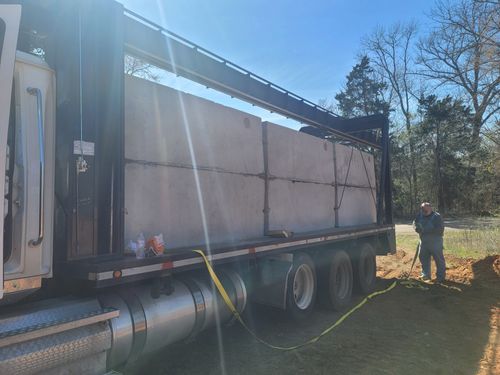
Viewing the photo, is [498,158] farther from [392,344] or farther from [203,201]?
[203,201]

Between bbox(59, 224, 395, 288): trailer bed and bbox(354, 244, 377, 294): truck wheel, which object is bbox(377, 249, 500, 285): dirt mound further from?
Answer: bbox(59, 224, 395, 288): trailer bed

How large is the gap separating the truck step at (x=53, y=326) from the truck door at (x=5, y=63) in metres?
0.26

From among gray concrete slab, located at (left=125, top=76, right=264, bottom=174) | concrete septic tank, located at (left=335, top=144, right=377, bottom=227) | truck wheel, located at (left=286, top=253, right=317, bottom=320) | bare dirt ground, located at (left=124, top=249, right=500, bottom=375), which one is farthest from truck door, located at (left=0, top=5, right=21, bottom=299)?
concrete septic tank, located at (left=335, top=144, right=377, bottom=227)

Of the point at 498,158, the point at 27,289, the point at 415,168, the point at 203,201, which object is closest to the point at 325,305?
the point at 203,201

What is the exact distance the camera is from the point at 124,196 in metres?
3.72

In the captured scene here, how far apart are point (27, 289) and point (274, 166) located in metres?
4.04

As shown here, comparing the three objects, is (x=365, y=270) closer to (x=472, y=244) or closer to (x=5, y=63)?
(x=5, y=63)

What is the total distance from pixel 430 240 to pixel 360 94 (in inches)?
1365

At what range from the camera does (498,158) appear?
17.7m

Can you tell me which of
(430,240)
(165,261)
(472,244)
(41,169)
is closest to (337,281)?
(430,240)

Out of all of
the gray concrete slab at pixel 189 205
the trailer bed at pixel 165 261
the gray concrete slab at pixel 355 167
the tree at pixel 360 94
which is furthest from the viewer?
the tree at pixel 360 94

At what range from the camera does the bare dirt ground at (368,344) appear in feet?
15.2

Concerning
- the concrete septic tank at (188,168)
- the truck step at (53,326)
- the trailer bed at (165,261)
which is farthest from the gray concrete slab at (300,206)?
the truck step at (53,326)

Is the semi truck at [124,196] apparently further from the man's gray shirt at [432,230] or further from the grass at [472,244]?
the grass at [472,244]
